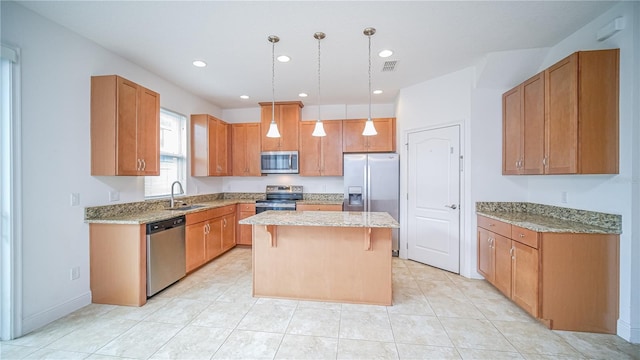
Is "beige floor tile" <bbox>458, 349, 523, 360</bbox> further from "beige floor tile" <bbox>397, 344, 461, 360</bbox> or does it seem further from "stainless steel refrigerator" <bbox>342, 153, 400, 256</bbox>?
"stainless steel refrigerator" <bbox>342, 153, 400, 256</bbox>

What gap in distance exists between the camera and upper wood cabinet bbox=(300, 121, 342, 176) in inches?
186

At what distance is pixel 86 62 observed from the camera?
2.61 metres

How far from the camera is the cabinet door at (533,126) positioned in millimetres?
2576

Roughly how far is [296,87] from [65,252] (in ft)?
11.3

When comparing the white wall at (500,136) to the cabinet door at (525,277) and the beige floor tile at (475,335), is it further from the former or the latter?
the beige floor tile at (475,335)

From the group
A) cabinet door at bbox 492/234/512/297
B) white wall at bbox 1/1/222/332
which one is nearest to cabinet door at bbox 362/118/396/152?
cabinet door at bbox 492/234/512/297

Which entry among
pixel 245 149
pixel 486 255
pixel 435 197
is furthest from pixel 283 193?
pixel 486 255

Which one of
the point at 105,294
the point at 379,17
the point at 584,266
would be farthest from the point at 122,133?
the point at 584,266

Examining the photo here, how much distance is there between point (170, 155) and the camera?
13.0ft

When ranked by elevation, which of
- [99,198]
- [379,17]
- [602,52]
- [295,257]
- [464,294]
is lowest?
[464,294]

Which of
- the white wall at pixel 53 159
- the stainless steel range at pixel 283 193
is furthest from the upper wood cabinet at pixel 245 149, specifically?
the white wall at pixel 53 159

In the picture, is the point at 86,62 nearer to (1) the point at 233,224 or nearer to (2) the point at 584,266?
(1) the point at 233,224

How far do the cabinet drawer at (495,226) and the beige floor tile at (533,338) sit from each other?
0.84m

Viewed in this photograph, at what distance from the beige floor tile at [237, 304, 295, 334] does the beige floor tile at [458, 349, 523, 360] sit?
4.77 ft
